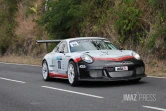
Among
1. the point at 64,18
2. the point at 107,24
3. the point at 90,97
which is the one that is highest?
the point at 64,18

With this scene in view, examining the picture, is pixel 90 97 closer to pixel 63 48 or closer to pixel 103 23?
pixel 63 48

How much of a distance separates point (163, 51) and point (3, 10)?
2880cm

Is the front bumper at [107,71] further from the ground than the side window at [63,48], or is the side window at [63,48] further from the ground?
the side window at [63,48]

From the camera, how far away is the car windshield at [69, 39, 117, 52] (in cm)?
1272

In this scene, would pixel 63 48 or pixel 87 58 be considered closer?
pixel 87 58

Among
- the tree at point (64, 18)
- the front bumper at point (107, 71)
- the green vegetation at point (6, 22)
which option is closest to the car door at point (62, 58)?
the front bumper at point (107, 71)

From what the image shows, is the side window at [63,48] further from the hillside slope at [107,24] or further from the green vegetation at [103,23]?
the green vegetation at [103,23]

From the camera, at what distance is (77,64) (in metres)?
11.5

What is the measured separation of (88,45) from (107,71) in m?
1.89

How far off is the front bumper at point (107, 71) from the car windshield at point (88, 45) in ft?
4.33

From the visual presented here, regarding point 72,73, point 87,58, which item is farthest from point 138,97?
point 72,73

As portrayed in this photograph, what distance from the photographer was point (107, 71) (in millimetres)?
11164

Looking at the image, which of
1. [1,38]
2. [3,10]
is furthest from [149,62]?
[3,10]

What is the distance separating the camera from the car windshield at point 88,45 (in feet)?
41.7
